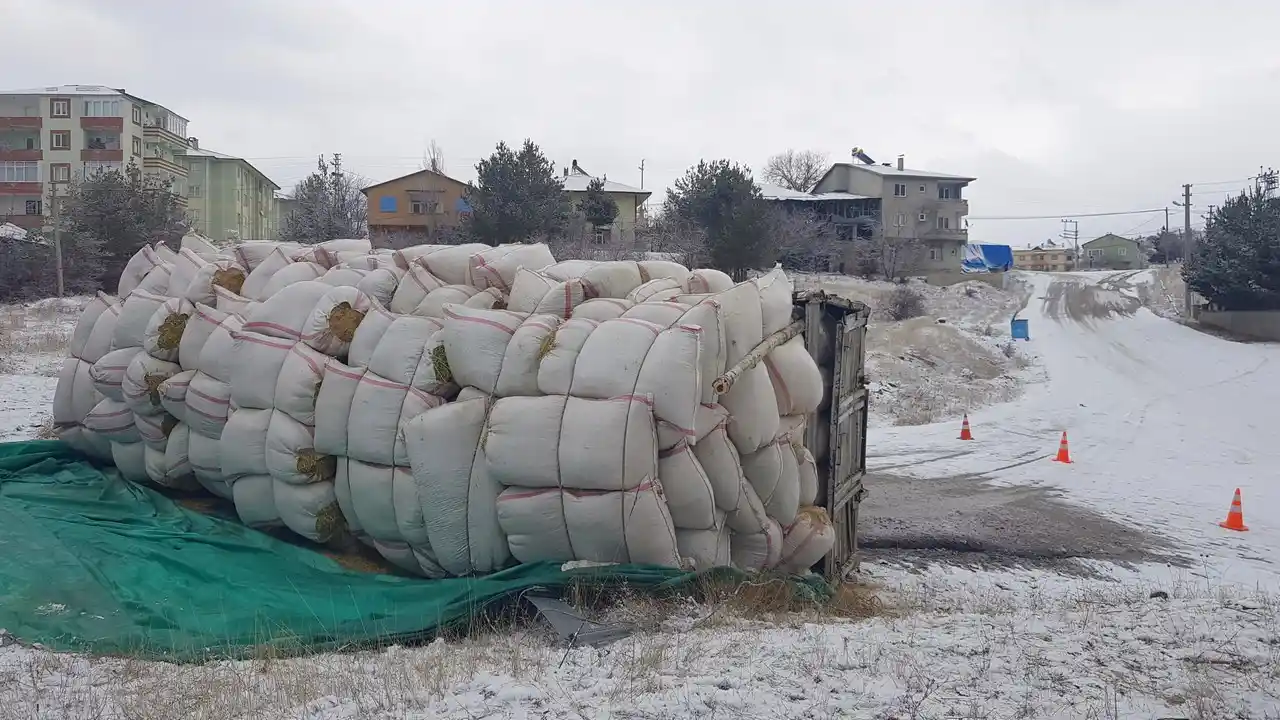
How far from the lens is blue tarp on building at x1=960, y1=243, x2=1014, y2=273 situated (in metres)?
61.0

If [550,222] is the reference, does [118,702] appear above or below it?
below

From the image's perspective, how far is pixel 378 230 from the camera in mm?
41469

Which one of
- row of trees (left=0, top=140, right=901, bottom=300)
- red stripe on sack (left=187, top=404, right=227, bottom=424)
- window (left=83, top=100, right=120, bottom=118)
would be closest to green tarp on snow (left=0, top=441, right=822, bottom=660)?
Result: red stripe on sack (left=187, top=404, right=227, bottom=424)

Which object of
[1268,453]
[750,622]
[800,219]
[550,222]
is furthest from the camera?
[800,219]

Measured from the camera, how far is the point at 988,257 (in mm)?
62719

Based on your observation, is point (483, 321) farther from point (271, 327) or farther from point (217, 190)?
point (217, 190)

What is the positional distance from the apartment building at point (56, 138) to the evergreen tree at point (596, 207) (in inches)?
1007

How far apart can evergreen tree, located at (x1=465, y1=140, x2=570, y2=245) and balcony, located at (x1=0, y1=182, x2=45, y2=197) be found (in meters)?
30.9

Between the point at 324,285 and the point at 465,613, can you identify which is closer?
the point at 465,613

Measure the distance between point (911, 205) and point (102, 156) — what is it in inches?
1746

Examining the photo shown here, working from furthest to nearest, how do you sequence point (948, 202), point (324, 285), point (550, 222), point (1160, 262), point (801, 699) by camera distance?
1. point (1160, 262)
2. point (948, 202)
3. point (550, 222)
4. point (324, 285)
5. point (801, 699)

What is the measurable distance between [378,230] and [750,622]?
3889cm

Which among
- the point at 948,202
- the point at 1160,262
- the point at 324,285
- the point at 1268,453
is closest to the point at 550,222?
the point at 1268,453

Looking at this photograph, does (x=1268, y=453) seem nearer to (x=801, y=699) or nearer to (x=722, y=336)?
(x=722, y=336)
